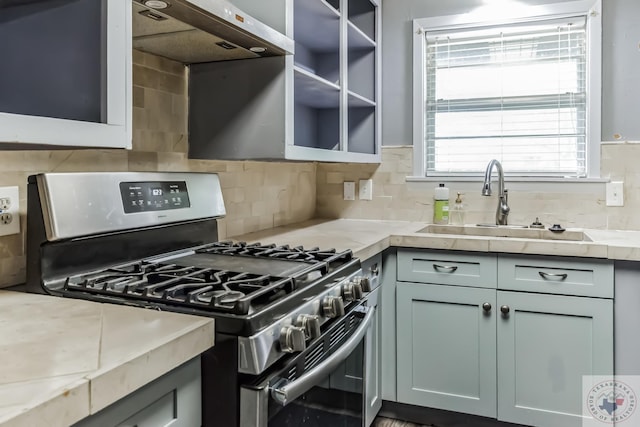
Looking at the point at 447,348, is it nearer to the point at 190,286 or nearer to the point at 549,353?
the point at 549,353

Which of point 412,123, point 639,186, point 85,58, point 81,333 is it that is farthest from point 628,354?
point 85,58

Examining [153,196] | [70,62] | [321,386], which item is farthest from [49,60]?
[321,386]

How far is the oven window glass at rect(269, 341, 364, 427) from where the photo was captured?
3.67 feet

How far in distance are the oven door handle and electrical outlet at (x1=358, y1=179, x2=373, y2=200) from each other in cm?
139

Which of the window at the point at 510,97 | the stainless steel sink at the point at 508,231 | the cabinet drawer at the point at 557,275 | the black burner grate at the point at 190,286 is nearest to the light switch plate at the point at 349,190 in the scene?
the window at the point at 510,97

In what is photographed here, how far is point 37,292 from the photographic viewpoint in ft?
3.85

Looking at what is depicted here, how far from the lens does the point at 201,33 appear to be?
143 cm

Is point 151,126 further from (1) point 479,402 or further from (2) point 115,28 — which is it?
(1) point 479,402

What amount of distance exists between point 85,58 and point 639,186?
2412 mm

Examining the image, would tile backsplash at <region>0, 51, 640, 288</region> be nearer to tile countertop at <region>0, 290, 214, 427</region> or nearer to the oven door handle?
tile countertop at <region>0, 290, 214, 427</region>

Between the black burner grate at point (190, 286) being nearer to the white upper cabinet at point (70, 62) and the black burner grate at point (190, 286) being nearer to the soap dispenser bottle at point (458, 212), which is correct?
the white upper cabinet at point (70, 62)

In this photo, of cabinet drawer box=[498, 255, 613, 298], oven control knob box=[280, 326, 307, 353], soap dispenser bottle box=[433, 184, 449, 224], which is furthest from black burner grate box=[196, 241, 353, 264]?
soap dispenser bottle box=[433, 184, 449, 224]

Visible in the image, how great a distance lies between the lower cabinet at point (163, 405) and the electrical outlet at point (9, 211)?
2.03 ft

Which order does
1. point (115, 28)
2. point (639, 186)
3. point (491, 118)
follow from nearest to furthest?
point (115, 28), point (639, 186), point (491, 118)
